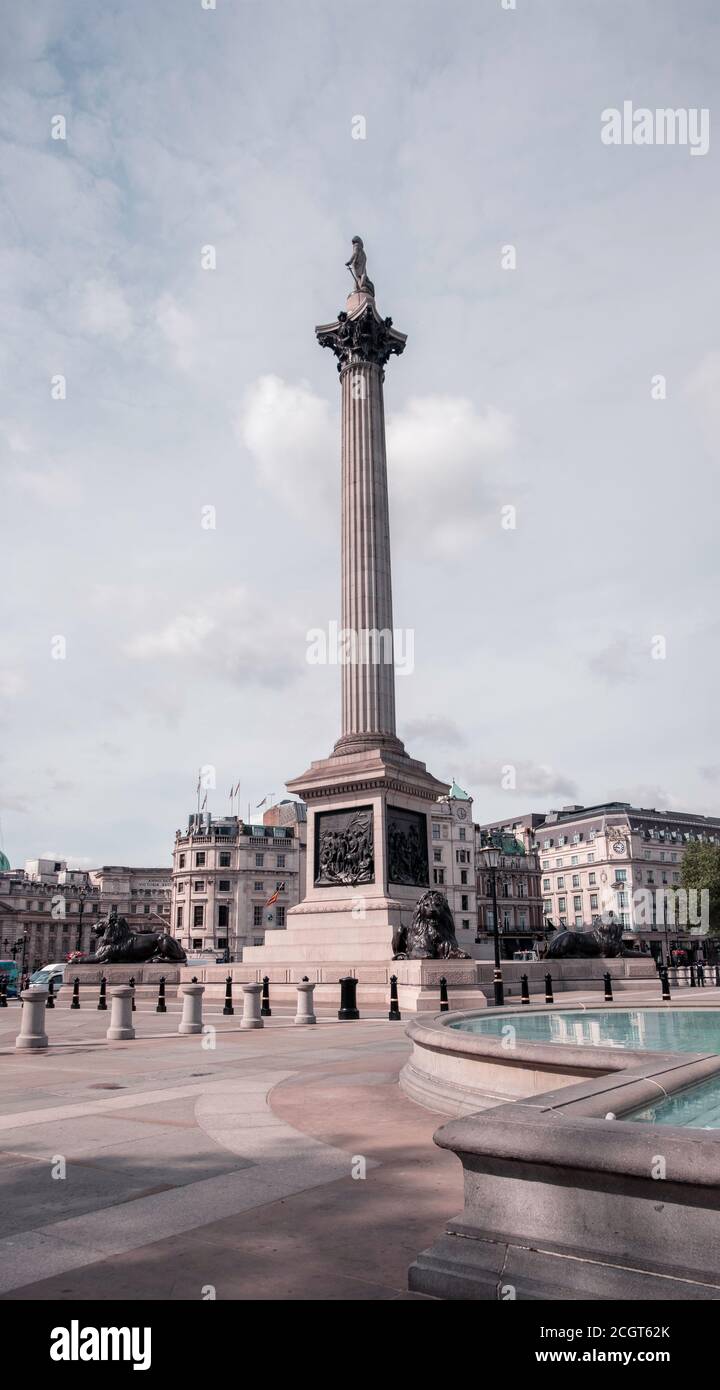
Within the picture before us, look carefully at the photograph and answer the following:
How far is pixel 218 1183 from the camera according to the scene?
21.5ft

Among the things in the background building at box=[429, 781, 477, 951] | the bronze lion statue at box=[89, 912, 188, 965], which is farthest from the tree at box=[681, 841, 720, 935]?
the bronze lion statue at box=[89, 912, 188, 965]

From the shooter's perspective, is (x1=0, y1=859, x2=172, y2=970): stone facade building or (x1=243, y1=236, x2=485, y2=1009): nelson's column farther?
(x1=0, y1=859, x2=172, y2=970): stone facade building

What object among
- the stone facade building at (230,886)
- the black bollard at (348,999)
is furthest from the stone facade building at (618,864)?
the black bollard at (348,999)

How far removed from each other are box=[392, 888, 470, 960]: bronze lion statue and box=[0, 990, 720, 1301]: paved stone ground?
1325 cm

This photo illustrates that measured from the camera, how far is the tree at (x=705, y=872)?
7419 centimetres

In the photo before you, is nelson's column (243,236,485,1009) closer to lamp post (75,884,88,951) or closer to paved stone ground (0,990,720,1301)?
paved stone ground (0,990,720,1301)

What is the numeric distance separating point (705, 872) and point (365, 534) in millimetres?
51341

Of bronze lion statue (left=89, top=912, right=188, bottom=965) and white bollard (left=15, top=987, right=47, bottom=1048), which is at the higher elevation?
white bollard (left=15, top=987, right=47, bottom=1048)

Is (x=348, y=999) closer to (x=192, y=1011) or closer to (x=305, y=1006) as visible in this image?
(x=305, y=1006)

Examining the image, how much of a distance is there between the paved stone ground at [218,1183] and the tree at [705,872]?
67.9 m

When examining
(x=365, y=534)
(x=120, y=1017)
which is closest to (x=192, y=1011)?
A: (x=120, y=1017)

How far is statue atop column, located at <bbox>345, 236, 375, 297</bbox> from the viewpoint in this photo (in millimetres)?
41031

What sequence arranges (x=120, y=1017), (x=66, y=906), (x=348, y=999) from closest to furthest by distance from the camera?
(x=120, y=1017) < (x=348, y=999) < (x=66, y=906)

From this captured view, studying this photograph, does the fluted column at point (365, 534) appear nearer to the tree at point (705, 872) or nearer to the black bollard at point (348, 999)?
the black bollard at point (348, 999)
